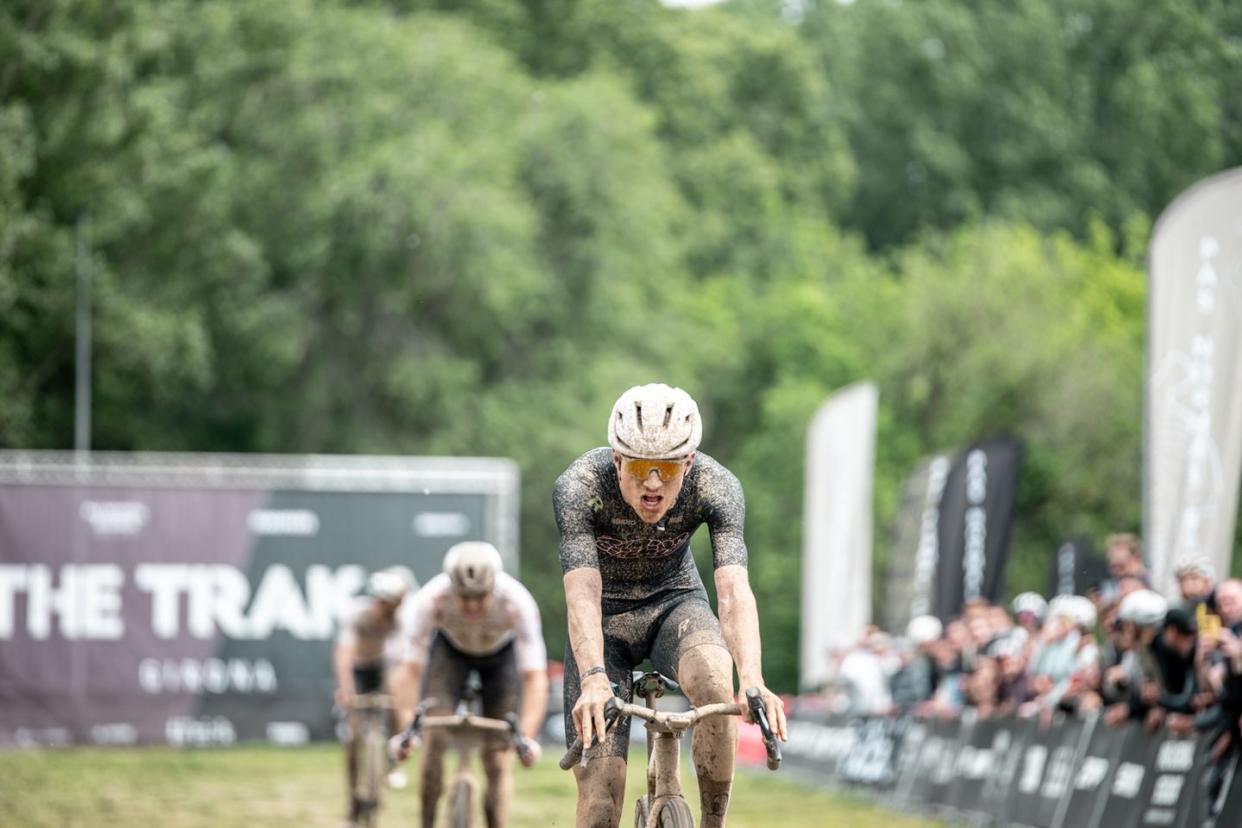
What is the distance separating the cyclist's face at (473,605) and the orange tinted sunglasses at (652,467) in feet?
15.7

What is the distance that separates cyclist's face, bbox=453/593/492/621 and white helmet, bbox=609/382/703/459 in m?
4.82

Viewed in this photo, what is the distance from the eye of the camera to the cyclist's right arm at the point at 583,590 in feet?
28.9

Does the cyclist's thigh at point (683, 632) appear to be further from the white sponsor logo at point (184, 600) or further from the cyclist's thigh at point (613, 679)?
the white sponsor logo at point (184, 600)

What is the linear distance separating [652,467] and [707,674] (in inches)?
38.3

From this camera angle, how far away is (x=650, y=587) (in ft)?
33.1

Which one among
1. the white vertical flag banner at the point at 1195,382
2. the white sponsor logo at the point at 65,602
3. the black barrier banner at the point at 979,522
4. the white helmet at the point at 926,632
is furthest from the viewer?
the white sponsor logo at the point at 65,602

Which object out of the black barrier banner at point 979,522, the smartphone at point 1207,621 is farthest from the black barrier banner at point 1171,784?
the black barrier banner at point 979,522

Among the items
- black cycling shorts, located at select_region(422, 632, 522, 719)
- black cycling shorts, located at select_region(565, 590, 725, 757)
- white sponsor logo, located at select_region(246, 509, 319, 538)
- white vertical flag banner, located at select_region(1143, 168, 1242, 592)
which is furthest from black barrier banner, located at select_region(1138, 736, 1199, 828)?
white sponsor logo, located at select_region(246, 509, 319, 538)

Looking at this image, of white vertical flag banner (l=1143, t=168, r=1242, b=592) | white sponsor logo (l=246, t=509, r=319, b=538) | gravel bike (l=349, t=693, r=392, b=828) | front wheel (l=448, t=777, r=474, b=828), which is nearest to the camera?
front wheel (l=448, t=777, r=474, b=828)

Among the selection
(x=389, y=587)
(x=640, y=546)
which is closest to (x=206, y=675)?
(x=389, y=587)

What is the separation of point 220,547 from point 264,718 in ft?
9.54

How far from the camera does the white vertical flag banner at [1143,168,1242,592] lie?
17219mm

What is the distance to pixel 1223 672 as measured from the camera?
14.2 m

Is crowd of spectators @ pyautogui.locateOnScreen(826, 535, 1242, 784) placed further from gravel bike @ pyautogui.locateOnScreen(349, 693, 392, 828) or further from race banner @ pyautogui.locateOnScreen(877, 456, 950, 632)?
gravel bike @ pyautogui.locateOnScreen(349, 693, 392, 828)
